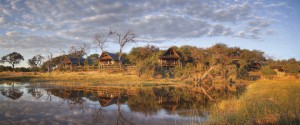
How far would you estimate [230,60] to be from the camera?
3569cm

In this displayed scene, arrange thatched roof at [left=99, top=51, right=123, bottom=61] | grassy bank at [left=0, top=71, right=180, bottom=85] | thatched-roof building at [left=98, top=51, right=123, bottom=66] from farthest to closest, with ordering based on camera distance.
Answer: thatched-roof building at [left=98, top=51, right=123, bottom=66]
thatched roof at [left=99, top=51, right=123, bottom=61]
grassy bank at [left=0, top=71, right=180, bottom=85]

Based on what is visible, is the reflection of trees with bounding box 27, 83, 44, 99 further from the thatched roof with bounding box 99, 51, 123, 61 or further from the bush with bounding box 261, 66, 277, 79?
the bush with bounding box 261, 66, 277, 79

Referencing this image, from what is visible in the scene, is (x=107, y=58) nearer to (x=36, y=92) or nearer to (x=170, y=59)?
(x=170, y=59)

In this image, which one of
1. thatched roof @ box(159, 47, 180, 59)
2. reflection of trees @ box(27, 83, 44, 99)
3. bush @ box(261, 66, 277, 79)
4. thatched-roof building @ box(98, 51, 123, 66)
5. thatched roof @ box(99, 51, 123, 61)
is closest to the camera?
reflection of trees @ box(27, 83, 44, 99)

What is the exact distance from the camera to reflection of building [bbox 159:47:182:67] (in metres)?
47.6

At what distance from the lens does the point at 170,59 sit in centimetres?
4956

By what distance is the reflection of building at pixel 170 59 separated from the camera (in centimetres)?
4757

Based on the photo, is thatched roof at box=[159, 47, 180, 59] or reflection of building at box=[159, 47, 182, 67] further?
reflection of building at box=[159, 47, 182, 67]

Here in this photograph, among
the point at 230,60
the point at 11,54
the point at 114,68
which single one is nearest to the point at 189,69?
the point at 230,60

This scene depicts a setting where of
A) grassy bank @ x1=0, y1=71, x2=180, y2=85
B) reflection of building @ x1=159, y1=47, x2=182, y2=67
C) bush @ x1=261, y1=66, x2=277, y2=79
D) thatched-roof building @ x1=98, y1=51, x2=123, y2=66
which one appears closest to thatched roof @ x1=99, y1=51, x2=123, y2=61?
thatched-roof building @ x1=98, y1=51, x2=123, y2=66

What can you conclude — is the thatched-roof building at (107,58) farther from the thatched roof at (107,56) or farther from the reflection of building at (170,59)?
the reflection of building at (170,59)

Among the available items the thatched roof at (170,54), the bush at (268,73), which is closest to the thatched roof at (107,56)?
the thatched roof at (170,54)

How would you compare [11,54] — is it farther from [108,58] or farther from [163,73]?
[163,73]

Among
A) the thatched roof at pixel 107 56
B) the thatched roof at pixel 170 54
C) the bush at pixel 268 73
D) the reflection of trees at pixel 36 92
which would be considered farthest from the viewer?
the thatched roof at pixel 107 56
